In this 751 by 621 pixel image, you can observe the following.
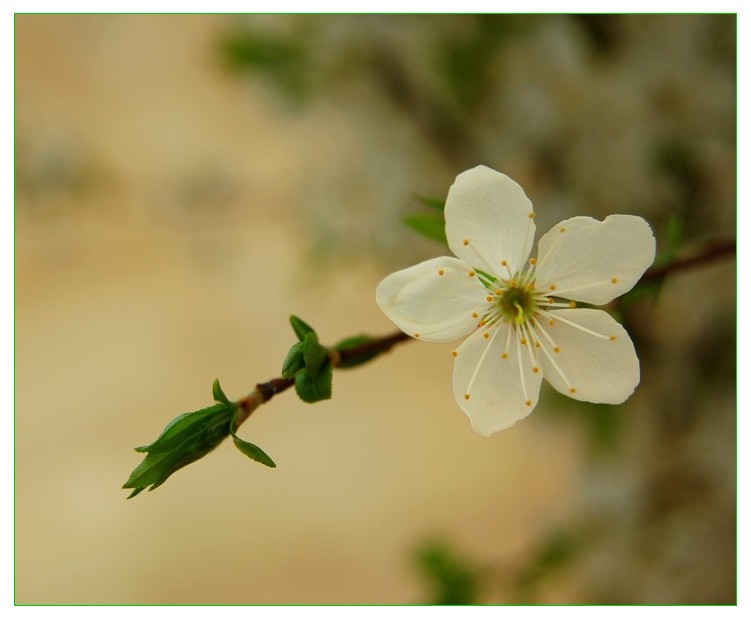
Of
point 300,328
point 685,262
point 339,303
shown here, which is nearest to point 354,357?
point 300,328

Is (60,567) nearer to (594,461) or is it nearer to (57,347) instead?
(57,347)

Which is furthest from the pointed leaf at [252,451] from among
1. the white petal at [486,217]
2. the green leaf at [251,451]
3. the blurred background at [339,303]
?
the blurred background at [339,303]

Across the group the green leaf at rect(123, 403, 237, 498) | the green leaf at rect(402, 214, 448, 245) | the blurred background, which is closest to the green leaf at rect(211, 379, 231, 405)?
the green leaf at rect(123, 403, 237, 498)

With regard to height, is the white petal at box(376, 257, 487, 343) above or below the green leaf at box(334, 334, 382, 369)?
above

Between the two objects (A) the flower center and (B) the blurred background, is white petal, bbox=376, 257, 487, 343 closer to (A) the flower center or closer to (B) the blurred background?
(A) the flower center

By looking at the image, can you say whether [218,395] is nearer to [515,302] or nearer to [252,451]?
[252,451]
